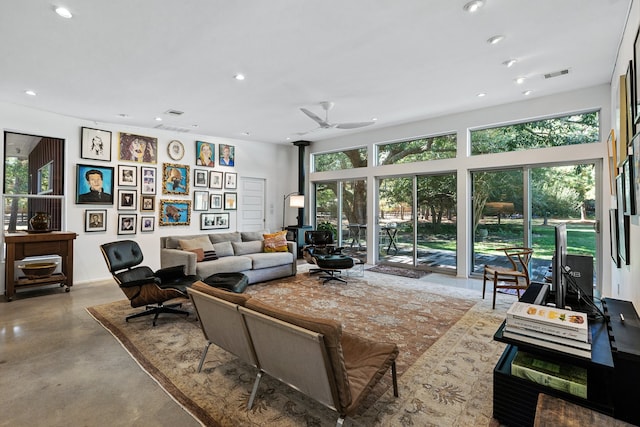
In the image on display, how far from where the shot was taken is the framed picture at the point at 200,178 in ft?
23.3

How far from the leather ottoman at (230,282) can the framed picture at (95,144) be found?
12.3ft

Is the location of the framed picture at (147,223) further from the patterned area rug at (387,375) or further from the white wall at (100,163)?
the patterned area rug at (387,375)

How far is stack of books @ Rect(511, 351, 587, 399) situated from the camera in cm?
171

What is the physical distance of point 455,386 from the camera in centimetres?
230

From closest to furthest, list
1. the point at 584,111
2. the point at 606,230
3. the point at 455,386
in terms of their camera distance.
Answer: the point at 455,386, the point at 606,230, the point at 584,111

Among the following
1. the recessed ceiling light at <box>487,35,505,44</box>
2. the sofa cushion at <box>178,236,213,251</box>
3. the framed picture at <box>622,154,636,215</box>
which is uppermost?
the recessed ceiling light at <box>487,35,505,44</box>

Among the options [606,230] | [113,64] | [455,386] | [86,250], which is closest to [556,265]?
[455,386]

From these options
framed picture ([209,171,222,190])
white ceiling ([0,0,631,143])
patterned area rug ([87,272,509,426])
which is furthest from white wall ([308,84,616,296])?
framed picture ([209,171,222,190])

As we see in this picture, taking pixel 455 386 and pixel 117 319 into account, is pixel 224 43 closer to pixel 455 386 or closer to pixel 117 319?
pixel 117 319

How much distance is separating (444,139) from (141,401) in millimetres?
6101

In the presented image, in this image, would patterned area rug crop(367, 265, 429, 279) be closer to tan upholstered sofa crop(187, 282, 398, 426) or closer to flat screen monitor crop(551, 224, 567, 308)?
flat screen monitor crop(551, 224, 567, 308)

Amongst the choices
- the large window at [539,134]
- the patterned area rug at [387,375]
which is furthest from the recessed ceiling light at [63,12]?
the large window at [539,134]

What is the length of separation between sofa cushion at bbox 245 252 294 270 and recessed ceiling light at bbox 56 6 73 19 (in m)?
3.81

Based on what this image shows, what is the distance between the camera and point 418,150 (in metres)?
6.55
